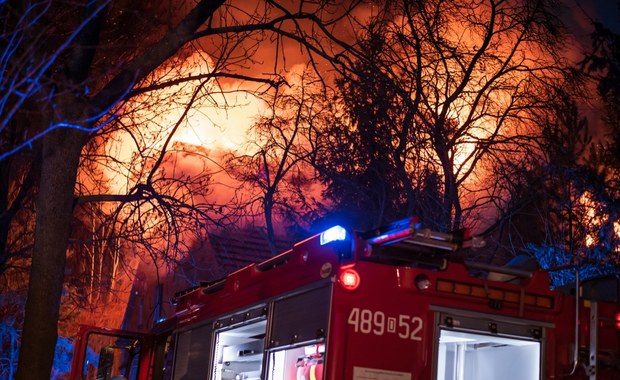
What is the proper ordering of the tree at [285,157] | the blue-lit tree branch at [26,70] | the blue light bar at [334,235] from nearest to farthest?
the blue-lit tree branch at [26,70]
the blue light bar at [334,235]
the tree at [285,157]

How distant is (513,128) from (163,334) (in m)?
8.26

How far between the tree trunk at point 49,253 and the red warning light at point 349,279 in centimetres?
345

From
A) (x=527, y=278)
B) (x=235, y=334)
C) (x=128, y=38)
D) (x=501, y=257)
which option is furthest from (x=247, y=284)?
(x=501, y=257)

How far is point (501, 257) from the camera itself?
56.5ft

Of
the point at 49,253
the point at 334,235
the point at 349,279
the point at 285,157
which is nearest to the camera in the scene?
the point at 349,279

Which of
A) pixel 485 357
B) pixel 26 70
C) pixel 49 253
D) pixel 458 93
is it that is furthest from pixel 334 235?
pixel 458 93

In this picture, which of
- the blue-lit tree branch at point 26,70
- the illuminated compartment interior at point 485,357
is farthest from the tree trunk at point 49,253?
the illuminated compartment interior at point 485,357

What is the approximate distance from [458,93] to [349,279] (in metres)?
8.69

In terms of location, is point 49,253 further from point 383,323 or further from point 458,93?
point 458,93

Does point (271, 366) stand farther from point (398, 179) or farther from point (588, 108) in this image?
point (588, 108)

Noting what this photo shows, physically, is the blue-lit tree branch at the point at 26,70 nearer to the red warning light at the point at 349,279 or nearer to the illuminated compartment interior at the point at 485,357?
the red warning light at the point at 349,279

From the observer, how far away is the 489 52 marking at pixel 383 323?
17.4ft

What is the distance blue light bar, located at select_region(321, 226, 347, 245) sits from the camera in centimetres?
556

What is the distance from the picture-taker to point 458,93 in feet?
44.3
